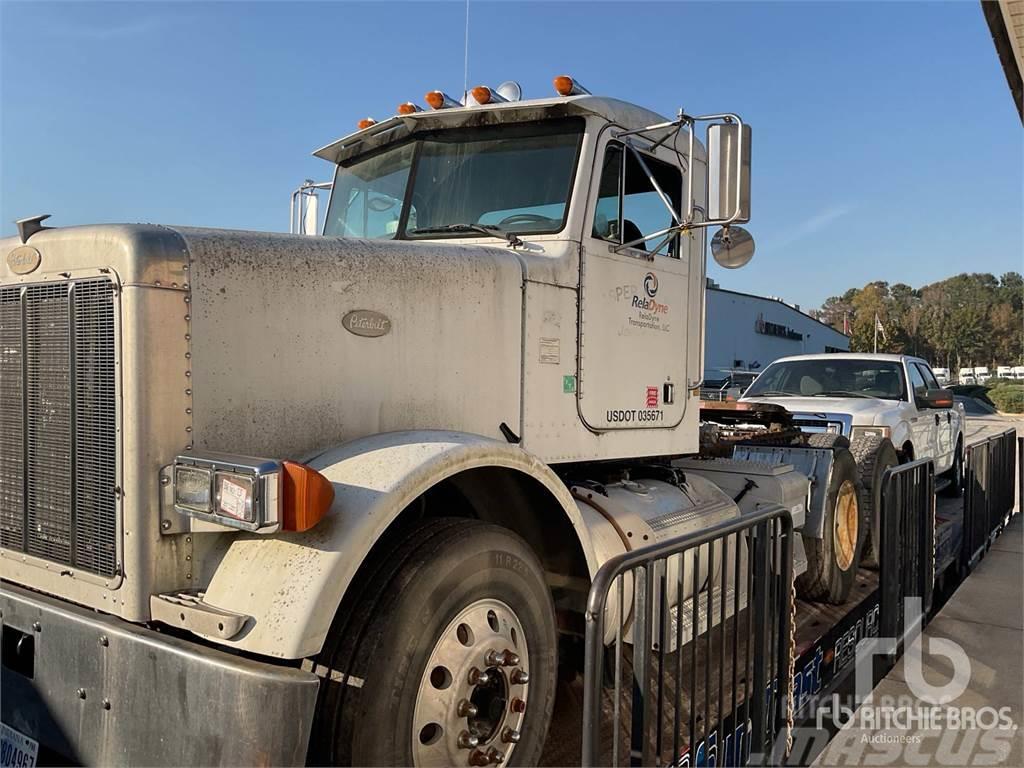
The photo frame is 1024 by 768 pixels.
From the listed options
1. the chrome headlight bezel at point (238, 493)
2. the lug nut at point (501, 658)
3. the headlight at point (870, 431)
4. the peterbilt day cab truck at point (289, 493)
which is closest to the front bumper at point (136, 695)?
the peterbilt day cab truck at point (289, 493)

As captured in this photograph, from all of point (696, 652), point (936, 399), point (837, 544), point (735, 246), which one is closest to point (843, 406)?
point (936, 399)

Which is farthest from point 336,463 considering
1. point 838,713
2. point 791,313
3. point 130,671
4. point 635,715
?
point 791,313

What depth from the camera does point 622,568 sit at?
7.14 feet

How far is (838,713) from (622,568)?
1.97 m

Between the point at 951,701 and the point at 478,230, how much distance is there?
9.82ft

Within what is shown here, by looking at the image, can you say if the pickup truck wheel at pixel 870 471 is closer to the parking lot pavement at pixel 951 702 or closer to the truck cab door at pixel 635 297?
the parking lot pavement at pixel 951 702

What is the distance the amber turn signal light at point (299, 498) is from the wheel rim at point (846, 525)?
4473 mm

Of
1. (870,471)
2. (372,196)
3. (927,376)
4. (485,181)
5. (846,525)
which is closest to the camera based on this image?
(485,181)

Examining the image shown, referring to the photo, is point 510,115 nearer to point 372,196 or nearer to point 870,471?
point 372,196

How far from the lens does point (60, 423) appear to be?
7.62 feet

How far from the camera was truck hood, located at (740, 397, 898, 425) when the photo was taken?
7.99m

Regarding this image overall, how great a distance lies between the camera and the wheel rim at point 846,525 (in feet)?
18.5

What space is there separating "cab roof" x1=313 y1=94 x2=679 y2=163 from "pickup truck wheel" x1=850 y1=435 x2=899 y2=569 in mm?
3884

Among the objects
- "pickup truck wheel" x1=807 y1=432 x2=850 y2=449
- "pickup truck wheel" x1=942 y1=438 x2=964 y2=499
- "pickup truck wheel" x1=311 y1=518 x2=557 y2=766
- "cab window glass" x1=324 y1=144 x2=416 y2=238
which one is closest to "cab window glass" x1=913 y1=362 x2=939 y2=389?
"pickup truck wheel" x1=942 y1=438 x2=964 y2=499
